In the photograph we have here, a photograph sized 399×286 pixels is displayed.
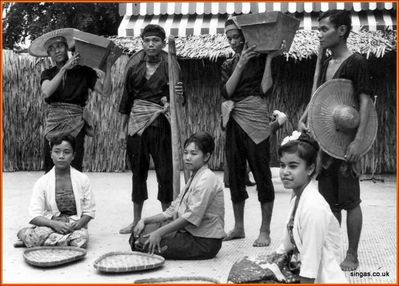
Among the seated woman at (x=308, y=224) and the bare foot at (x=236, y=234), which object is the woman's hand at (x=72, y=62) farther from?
the seated woman at (x=308, y=224)

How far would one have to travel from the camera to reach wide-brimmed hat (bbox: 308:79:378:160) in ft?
12.5

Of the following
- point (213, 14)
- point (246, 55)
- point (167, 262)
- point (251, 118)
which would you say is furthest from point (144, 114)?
point (213, 14)

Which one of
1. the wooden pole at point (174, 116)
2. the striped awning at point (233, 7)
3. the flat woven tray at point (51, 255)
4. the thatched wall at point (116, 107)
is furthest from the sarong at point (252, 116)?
the striped awning at point (233, 7)

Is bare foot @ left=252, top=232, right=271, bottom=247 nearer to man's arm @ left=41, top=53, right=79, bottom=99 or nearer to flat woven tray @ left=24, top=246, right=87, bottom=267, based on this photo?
flat woven tray @ left=24, top=246, right=87, bottom=267

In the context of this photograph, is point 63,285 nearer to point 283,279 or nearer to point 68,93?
point 283,279

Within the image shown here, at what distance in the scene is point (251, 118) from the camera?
15.5 ft

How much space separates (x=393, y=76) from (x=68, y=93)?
626 centimetres

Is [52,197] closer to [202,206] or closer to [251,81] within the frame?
[202,206]

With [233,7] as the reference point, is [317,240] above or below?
below

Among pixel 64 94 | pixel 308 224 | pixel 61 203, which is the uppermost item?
pixel 64 94

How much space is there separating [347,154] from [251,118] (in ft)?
3.71

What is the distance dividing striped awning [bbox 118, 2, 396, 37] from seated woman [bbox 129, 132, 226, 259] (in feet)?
21.6

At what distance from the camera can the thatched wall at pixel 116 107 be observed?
9516mm

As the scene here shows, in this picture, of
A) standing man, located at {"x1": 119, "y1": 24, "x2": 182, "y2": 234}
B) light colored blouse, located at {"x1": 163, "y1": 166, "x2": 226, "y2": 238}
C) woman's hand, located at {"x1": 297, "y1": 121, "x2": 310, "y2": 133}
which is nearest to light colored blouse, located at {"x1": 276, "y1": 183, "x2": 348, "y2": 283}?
woman's hand, located at {"x1": 297, "y1": 121, "x2": 310, "y2": 133}
